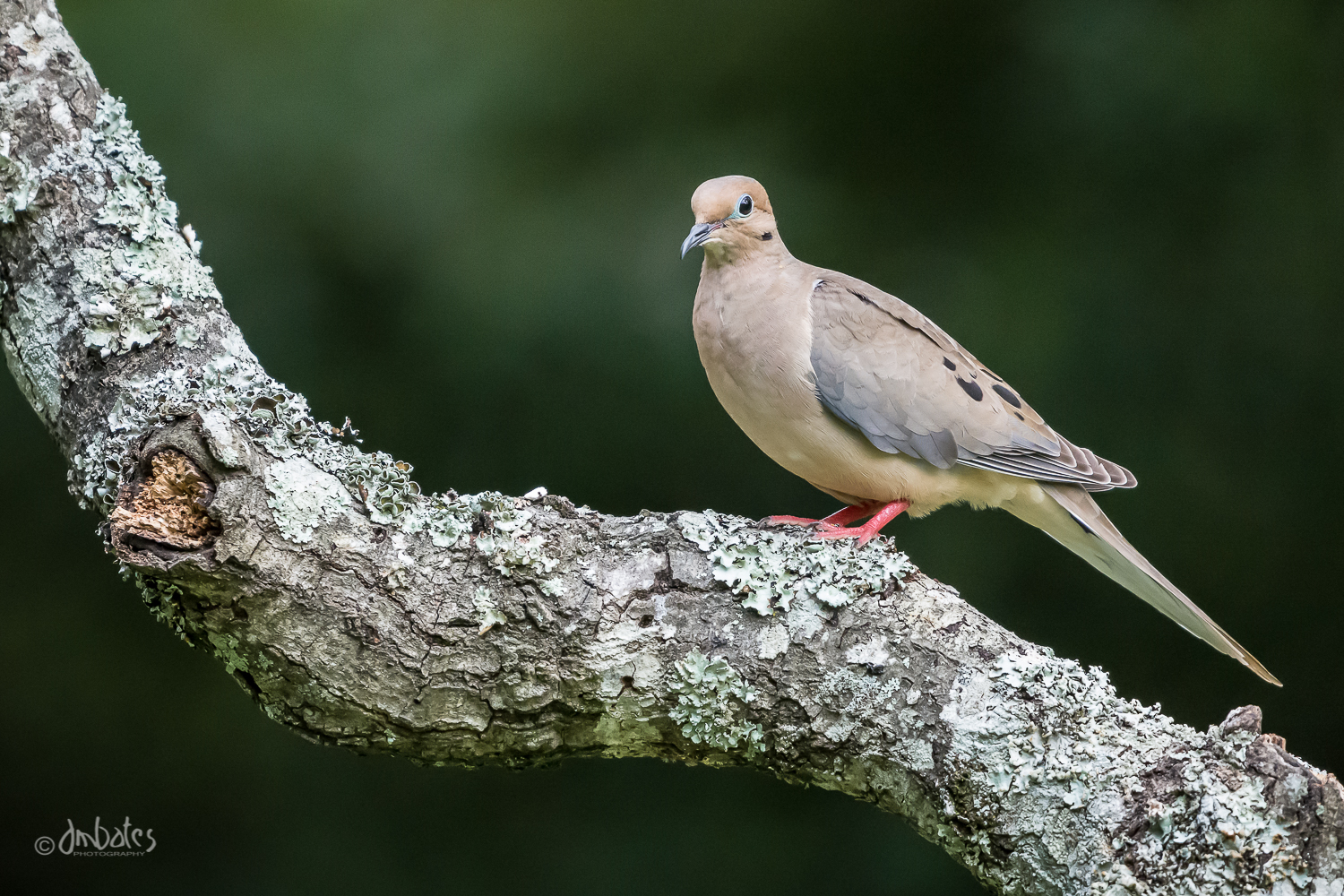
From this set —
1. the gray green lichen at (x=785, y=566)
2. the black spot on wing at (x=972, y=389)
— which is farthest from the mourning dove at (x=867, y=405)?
the gray green lichen at (x=785, y=566)

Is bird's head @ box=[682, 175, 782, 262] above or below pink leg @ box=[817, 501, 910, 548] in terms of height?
above

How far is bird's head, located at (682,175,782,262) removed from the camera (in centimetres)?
248

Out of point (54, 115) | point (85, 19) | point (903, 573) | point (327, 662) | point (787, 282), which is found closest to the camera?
point (327, 662)

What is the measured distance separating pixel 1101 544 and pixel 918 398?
550 millimetres

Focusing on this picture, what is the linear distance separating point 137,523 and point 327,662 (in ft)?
1.10

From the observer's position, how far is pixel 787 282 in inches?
98.4

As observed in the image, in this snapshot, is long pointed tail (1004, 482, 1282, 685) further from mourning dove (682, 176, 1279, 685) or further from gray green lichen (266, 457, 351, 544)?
gray green lichen (266, 457, 351, 544)

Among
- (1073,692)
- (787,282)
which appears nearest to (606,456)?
(787,282)

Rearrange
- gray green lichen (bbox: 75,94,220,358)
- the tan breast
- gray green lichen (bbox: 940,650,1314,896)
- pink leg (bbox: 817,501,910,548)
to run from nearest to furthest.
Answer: gray green lichen (bbox: 940,650,1314,896), gray green lichen (bbox: 75,94,220,358), pink leg (bbox: 817,501,910,548), the tan breast

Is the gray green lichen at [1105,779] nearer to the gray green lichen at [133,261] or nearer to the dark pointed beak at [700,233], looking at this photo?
the dark pointed beak at [700,233]

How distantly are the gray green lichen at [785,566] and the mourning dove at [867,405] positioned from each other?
35cm

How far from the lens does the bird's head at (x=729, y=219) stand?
2.48m

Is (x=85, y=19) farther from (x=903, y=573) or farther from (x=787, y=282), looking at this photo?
(x=903, y=573)

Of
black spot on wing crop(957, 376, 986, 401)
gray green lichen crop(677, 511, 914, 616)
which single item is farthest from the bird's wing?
gray green lichen crop(677, 511, 914, 616)
